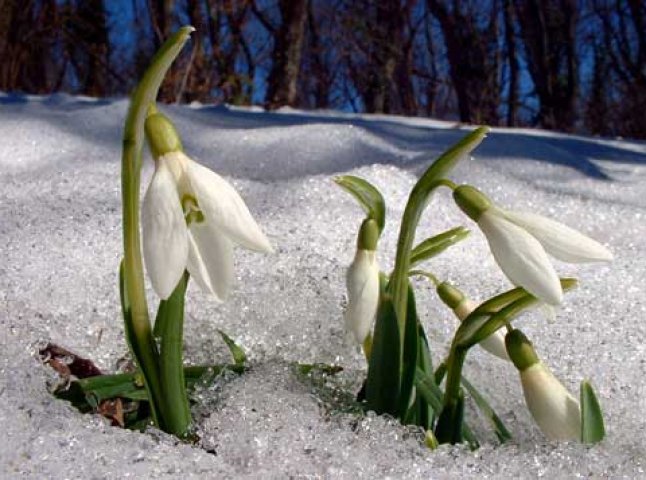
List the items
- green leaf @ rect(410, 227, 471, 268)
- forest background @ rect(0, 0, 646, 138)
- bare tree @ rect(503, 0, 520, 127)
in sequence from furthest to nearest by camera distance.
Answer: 1. bare tree @ rect(503, 0, 520, 127)
2. forest background @ rect(0, 0, 646, 138)
3. green leaf @ rect(410, 227, 471, 268)

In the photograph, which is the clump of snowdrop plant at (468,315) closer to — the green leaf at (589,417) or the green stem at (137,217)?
the green leaf at (589,417)

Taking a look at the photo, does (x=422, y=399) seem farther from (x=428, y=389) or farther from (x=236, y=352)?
(x=236, y=352)

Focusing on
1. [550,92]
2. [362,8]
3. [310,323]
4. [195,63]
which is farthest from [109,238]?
[362,8]

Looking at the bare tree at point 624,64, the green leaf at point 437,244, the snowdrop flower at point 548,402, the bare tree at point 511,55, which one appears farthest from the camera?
the bare tree at point 511,55

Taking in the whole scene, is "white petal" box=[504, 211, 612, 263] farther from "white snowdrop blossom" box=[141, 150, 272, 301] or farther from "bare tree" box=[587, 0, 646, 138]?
"bare tree" box=[587, 0, 646, 138]

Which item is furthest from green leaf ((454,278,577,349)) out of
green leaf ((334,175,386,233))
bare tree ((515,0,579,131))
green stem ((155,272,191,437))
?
bare tree ((515,0,579,131))

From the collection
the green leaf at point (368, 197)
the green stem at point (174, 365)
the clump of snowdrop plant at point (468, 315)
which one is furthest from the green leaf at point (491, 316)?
the green stem at point (174, 365)
